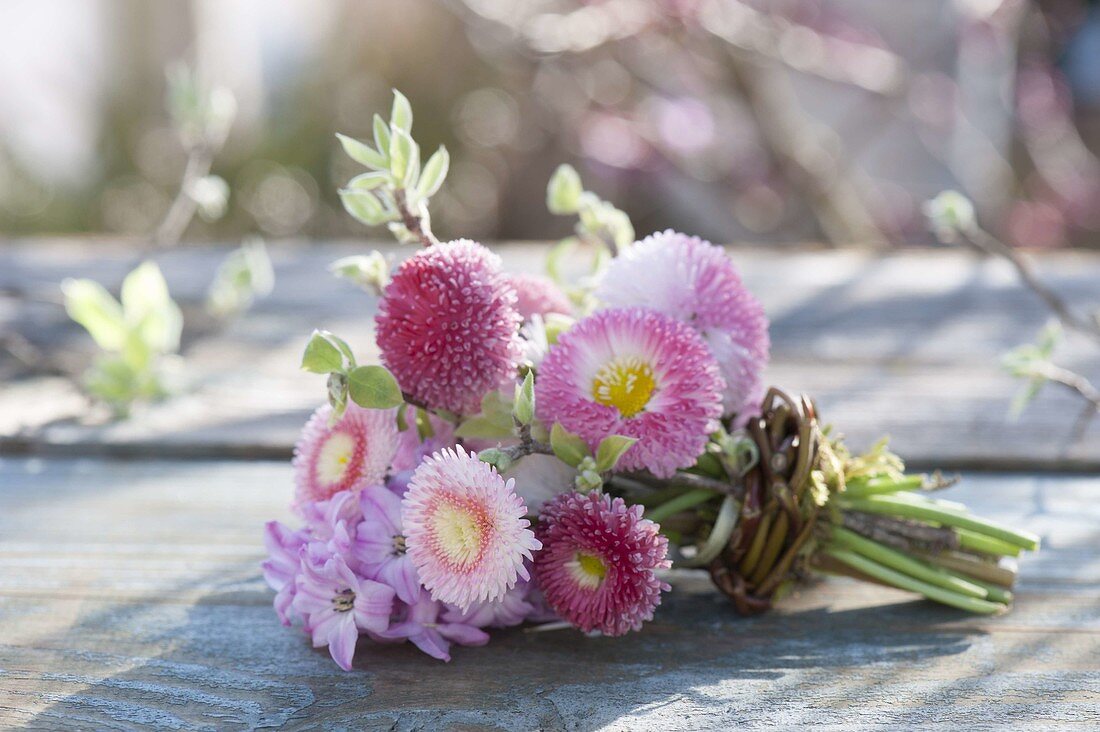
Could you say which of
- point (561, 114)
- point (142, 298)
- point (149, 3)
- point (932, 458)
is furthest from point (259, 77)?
point (932, 458)

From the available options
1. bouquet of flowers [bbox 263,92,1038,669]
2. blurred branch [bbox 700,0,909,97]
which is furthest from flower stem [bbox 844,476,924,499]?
blurred branch [bbox 700,0,909,97]

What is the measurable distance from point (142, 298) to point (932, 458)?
3.31 ft

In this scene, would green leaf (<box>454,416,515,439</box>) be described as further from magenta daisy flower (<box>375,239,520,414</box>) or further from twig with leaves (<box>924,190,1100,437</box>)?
twig with leaves (<box>924,190,1100,437</box>)

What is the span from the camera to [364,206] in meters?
0.78

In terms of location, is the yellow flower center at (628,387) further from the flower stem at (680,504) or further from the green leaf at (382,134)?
the green leaf at (382,134)

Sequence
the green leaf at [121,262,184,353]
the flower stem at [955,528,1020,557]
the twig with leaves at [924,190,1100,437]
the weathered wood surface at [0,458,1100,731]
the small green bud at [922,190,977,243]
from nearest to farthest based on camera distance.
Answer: the weathered wood surface at [0,458,1100,731], the flower stem at [955,528,1020,557], the twig with leaves at [924,190,1100,437], the small green bud at [922,190,977,243], the green leaf at [121,262,184,353]

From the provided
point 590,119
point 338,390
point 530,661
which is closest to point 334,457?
point 338,390

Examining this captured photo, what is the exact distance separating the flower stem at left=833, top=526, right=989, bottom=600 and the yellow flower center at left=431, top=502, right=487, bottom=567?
12.9 inches

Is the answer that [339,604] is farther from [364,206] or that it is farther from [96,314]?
[96,314]

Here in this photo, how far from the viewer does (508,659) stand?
75cm

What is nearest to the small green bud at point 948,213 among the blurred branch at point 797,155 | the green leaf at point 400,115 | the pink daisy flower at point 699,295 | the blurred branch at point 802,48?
the pink daisy flower at point 699,295

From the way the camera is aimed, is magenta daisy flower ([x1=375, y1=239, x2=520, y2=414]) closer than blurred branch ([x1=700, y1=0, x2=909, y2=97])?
Yes

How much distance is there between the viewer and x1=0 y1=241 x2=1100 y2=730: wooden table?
2.22 ft

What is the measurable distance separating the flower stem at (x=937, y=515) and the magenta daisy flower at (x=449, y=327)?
0.33 m
